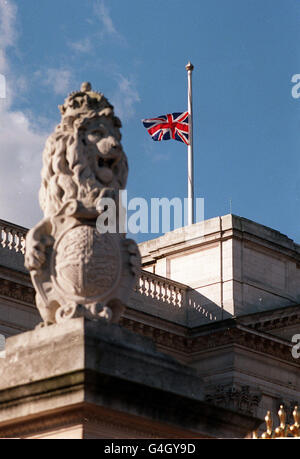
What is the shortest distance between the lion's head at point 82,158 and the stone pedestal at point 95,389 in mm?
1196

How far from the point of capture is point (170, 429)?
1112cm

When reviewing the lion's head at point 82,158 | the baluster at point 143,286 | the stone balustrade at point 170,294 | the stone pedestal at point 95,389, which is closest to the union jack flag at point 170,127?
the stone balustrade at point 170,294

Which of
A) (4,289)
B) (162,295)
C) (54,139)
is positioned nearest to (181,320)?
(162,295)

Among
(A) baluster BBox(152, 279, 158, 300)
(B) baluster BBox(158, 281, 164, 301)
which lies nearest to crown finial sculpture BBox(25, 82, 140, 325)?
(A) baluster BBox(152, 279, 158, 300)

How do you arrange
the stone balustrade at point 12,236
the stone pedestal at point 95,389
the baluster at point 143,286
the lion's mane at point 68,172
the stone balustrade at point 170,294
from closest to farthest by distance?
the stone pedestal at point 95,389
the lion's mane at point 68,172
the stone balustrade at point 12,236
the baluster at point 143,286
the stone balustrade at point 170,294

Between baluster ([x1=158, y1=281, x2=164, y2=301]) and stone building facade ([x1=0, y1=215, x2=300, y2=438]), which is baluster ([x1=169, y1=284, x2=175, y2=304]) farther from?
baluster ([x1=158, y1=281, x2=164, y2=301])

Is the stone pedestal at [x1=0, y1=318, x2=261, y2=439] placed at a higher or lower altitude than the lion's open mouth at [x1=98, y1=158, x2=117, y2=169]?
lower

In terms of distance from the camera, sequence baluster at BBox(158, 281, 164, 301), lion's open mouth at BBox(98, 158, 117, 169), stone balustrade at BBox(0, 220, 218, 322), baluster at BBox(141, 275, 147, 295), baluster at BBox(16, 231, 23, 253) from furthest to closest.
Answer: baluster at BBox(158, 281, 164, 301) → stone balustrade at BBox(0, 220, 218, 322) → baluster at BBox(141, 275, 147, 295) → baluster at BBox(16, 231, 23, 253) → lion's open mouth at BBox(98, 158, 117, 169)

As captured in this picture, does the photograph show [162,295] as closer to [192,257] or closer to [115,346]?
[192,257]

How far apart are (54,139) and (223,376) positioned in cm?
3696

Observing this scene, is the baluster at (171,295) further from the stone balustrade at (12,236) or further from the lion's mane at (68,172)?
the lion's mane at (68,172)

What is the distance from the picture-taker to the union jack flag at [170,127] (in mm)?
51344

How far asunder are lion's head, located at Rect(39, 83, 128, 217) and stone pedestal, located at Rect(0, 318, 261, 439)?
120 cm

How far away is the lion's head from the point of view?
37.8 feet
